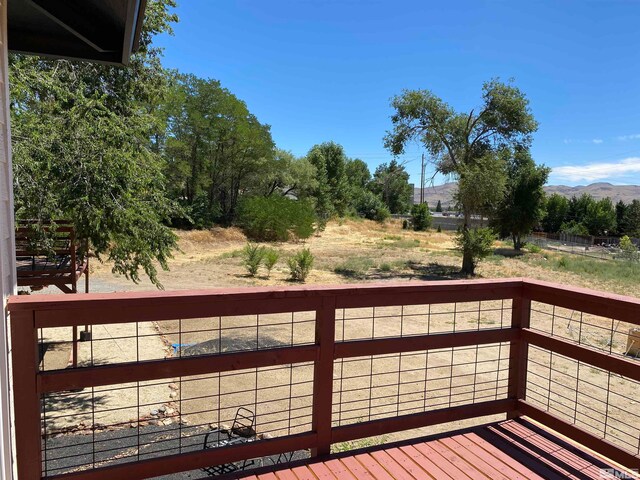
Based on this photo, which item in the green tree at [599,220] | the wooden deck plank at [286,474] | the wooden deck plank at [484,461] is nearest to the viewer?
the wooden deck plank at [286,474]

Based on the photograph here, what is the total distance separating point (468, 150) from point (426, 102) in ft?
8.77

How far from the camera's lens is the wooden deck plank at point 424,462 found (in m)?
2.10

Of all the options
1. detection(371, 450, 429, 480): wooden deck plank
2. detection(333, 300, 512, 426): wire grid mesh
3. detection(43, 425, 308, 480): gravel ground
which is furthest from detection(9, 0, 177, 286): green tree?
detection(371, 450, 429, 480): wooden deck plank

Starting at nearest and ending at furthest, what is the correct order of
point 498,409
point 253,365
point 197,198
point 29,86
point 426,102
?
1. point 253,365
2. point 498,409
3. point 29,86
4. point 426,102
5. point 197,198

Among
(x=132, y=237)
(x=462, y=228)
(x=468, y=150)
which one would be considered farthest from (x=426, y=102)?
(x=132, y=237)

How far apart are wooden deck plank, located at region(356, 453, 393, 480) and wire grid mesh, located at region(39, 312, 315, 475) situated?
0.60 m

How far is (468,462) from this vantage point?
2.22m

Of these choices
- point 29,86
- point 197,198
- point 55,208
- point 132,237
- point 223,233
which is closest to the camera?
point 55,208

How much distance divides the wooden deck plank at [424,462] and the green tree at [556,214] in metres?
60.9

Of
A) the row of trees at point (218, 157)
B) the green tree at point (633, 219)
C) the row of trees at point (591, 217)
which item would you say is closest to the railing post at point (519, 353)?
the row of trees at point (218, 157)

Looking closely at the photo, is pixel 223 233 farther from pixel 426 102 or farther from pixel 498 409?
pixel 498 409

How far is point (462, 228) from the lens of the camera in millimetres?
18500

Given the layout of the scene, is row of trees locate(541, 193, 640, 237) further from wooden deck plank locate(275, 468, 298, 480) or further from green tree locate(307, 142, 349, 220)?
wooden deck plank locate(275, 468, 298, 480)

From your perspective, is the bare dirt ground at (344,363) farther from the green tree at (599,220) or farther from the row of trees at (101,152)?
the green tree at (599,220)
